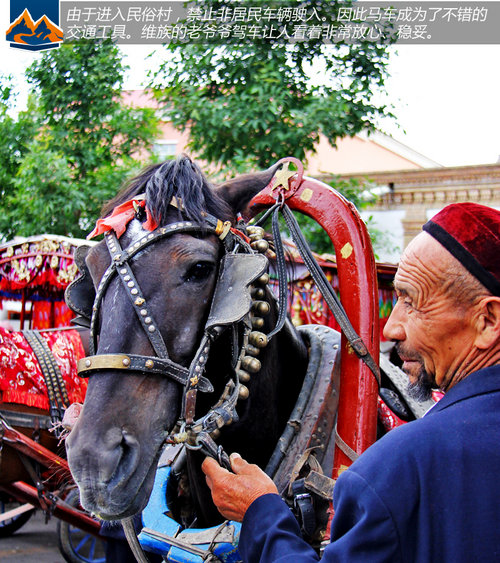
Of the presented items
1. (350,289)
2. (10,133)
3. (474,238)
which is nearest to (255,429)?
(350,289)

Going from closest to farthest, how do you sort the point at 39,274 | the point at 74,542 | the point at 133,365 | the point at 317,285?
the point at 133,365 < the point at 317,285 < the point at 74,542 < the point at 39,274

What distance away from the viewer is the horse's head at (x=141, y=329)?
1.32m

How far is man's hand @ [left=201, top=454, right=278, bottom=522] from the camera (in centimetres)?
124

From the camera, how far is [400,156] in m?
17.3

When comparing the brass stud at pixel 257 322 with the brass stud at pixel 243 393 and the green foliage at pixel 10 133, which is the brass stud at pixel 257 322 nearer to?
the brass stud at pixel 243 393

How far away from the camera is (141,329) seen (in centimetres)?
145

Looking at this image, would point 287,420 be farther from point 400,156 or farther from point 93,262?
point 400,156

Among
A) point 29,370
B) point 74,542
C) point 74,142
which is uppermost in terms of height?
point 74,142

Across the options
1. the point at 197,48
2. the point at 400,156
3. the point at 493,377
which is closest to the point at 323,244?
the point at 197,48

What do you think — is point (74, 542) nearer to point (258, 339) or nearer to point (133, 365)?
point (258, 339)

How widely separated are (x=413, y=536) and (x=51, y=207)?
20.8 feet

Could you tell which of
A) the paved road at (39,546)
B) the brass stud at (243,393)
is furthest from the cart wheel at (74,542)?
the brass stud at (243,393)

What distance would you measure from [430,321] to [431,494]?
0.31 meters

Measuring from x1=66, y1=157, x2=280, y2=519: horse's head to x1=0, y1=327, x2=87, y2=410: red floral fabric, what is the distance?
2720 mm
